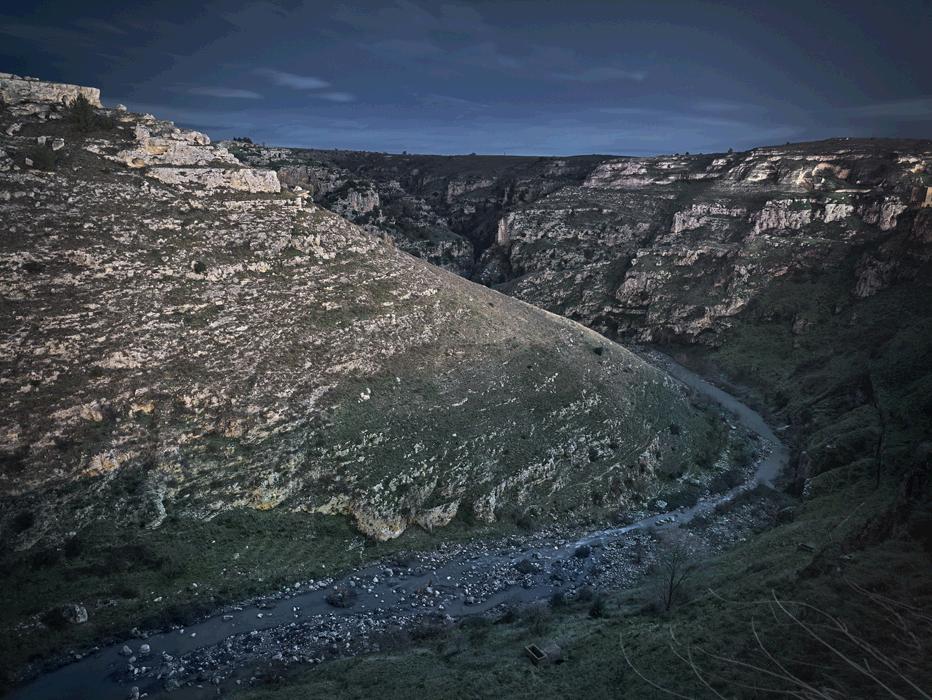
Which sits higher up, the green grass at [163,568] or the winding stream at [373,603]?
the green grass at [163,568]

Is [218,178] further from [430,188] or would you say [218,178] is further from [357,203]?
[430,188]

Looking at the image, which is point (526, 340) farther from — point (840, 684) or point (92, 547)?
point (840, 684)

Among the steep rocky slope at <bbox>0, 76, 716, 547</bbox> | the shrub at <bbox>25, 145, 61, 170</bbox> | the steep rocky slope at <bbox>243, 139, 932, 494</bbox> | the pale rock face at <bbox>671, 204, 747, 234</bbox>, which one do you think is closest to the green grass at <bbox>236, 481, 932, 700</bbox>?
the steep rocky slope at <bbox>0, 76, 716, 547</bbox>

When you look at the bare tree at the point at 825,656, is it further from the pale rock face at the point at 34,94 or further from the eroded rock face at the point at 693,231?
the eroded rock face at the point at 693,231

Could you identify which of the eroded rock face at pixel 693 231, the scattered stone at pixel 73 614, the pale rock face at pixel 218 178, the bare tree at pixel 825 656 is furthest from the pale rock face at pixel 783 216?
the scattered stone at pixel 73 614

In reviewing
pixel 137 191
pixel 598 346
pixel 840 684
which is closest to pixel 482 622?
pixel 840 684

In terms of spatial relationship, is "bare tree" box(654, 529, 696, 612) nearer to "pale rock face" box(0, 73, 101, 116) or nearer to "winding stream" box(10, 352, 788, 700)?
"winding stream" box(10, 352, 788, 700)

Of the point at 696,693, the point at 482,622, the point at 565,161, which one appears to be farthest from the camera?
the point at 565,161
